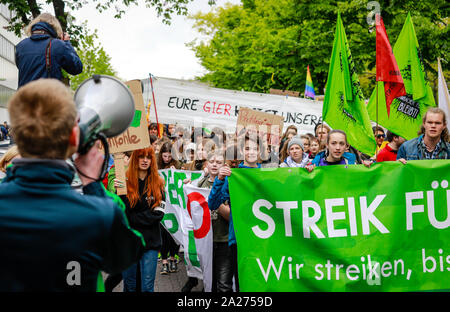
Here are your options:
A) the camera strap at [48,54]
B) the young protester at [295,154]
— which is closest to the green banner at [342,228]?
the camera strap at [48,54]

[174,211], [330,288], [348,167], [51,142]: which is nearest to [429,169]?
[348,167]

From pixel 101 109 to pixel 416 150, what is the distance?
3.92 meters

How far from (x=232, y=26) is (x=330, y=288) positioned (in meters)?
30.9

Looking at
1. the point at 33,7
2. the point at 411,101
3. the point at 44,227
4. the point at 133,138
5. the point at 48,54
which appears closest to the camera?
the point at 44,227

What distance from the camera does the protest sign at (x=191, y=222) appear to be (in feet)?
16.4

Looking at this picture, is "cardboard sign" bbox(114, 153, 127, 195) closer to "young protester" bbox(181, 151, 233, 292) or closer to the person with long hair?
the person with long hair

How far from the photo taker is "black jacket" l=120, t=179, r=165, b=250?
441cm

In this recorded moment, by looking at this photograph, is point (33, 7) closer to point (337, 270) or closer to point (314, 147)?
point (314, 147)

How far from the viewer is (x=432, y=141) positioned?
4785 millimetres

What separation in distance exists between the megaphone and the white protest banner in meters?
7.87

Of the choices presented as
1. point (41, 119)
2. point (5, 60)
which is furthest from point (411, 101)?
point (5, 60)

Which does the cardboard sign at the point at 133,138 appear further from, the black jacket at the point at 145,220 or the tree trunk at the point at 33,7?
the tree trunk at the point at 33,7

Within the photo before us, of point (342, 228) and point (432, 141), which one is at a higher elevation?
point (432, 141)
